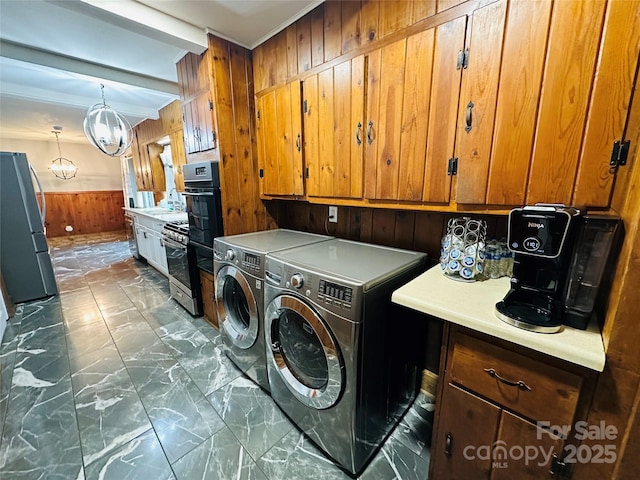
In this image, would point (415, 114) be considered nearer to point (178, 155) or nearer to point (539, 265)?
point (539, 265)

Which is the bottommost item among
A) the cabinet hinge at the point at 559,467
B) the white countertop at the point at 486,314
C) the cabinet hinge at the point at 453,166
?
the cabinet hinge at the point at 559,467

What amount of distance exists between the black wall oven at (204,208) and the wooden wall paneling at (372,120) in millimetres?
1228

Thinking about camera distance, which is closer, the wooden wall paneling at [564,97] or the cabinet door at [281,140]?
the wooden wall paneling at [564,97]

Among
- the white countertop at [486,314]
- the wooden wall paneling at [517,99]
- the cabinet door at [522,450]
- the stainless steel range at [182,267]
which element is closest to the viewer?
the white countertop at [486,314]

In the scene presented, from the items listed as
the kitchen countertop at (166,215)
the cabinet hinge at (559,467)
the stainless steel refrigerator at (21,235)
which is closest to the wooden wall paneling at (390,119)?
the cabinet hinge at (559,467)

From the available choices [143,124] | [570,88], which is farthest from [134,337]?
[143,124]

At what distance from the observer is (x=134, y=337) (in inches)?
93.6

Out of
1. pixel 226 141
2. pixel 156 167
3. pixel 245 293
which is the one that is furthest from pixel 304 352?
pixel 156 167

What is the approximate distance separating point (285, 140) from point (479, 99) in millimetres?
1287

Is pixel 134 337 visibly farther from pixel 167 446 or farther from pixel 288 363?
pixel 288 363

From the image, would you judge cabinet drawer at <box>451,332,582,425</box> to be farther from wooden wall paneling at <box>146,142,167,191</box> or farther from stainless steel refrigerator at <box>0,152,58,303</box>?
wooden wall paneling at <box>146,142,167,191</box>

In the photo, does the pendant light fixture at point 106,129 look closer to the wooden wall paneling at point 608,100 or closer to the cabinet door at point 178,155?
the cabinet door at point 178,155

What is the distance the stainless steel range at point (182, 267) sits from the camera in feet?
8.36

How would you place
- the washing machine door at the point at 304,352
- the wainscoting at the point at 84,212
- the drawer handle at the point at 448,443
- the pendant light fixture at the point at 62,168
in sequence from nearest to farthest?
the drawer handle at the point at 448,443 < the washing machine door at the point at 304,352 < the pendant light fixture at the point at 62,168 < the wainscoting at the point at 84,212
